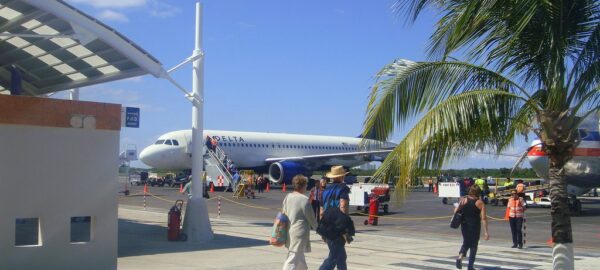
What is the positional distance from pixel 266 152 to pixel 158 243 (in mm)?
33546

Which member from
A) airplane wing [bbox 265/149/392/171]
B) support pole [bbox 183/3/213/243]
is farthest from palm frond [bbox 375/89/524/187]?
airplane wing [bbox 265/149/392/171]

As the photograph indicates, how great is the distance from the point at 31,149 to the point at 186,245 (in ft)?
16.3

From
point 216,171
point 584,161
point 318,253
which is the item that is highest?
point 584,161

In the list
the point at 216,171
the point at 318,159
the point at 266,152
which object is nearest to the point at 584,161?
the point at 216,171

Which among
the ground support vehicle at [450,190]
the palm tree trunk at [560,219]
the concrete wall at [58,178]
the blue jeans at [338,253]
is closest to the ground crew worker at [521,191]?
the palm tree trunk at [560,219]

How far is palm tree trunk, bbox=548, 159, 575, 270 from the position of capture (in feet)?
26.6

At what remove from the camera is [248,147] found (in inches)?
1820

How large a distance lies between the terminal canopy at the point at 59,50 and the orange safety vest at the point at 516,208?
8.15 metres

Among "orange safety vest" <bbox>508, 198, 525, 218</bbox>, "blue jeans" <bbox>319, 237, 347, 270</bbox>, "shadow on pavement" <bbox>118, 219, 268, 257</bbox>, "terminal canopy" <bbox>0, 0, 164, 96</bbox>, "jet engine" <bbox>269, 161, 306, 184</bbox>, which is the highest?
"terminal canopy" <bbox>0, 0, 164, 96</bbox>

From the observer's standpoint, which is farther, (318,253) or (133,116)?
(133,116)

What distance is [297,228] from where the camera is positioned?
782 cm

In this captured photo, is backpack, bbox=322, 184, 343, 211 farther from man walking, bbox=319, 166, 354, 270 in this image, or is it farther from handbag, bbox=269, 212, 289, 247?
handbag, bbox=269, 212, 289, 247

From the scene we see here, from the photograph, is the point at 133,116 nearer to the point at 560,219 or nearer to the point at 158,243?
the point at 158,243

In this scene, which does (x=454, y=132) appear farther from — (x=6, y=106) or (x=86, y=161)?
(x=6, y=106)
